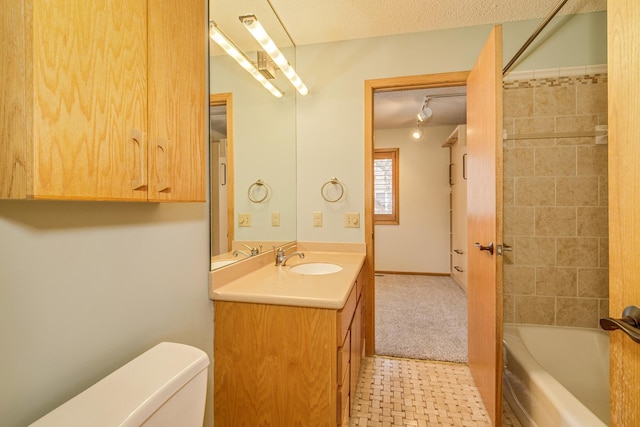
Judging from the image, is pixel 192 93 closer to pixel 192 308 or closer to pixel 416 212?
pixel 192 308

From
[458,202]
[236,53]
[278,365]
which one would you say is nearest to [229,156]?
[236,53]

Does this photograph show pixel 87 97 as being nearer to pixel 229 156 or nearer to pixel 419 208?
pixel 229 156

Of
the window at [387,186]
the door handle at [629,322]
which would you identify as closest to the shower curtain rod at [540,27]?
the door handle at [629,322]

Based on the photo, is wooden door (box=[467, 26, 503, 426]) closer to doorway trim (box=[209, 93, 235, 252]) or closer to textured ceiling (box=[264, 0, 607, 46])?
textured ceiling (box=[264, 0, 607, 46])

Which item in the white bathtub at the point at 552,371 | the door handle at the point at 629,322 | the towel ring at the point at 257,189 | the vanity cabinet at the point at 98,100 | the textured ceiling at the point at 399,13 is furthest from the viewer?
the textured ceiling at the point at 399,13

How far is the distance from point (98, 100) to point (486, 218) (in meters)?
1.71

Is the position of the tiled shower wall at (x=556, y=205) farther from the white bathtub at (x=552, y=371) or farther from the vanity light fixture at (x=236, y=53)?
the vanity light fixture at (x=236, y=53)

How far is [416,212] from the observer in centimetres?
461

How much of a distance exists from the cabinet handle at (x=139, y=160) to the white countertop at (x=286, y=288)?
0.63 metres

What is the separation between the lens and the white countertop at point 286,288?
114 cm

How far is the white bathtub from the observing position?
131 centimetres

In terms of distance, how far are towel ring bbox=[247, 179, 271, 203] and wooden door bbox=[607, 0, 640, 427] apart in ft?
4.94

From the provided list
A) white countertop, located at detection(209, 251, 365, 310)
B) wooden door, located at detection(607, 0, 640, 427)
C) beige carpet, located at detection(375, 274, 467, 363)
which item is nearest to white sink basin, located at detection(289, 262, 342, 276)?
white countertop, located at detection(209, 251, 365, 310)

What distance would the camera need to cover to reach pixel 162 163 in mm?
804
